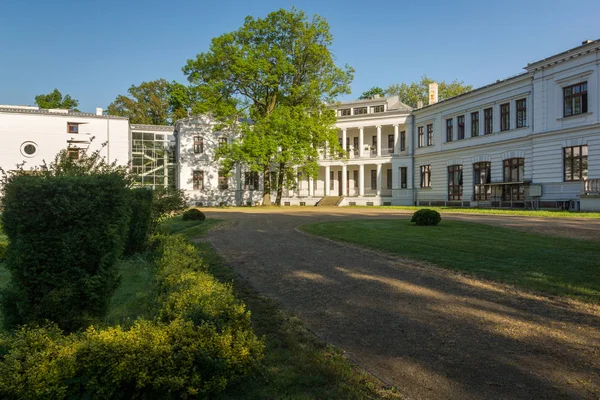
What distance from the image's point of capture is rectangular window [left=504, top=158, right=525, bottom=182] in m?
33.2

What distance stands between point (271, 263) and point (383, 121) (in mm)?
39975

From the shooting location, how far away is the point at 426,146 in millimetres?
43656

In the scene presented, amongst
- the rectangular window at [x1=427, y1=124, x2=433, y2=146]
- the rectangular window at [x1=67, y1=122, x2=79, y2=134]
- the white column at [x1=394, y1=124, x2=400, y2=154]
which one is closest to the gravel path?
the rectangular window at [x1=427, y1=124, x2=433, y2=146]

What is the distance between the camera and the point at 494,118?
117 ft

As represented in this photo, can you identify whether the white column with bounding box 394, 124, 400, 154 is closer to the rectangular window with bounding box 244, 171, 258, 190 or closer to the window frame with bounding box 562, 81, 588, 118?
the rectangular window with bounding box 244, 171, 258, 190

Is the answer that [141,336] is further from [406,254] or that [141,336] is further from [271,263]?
[406,254]

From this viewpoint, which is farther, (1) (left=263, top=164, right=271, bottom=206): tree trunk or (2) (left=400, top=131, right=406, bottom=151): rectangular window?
(2) (left=400, top=131, right=406, bottom=151): rectangular window

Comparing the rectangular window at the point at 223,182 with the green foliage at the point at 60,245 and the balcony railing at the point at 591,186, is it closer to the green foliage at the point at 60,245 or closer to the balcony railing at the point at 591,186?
the balcony railing at the point at 591,186

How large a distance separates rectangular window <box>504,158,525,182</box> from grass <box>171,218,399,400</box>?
33.3m

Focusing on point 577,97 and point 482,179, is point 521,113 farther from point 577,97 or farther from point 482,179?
point 482,179

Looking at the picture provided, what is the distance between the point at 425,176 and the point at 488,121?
8.97 meters

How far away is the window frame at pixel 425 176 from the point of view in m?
43.1

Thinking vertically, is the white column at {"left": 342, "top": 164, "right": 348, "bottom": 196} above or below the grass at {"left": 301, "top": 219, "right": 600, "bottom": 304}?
above

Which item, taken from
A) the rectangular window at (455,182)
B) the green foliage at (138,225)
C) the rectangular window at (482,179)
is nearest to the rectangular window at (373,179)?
the rectangular window at (455,182)
